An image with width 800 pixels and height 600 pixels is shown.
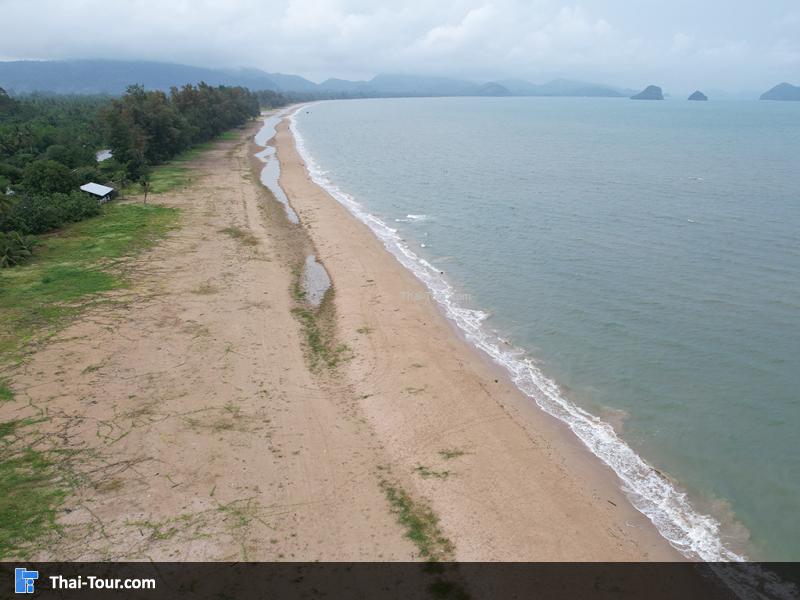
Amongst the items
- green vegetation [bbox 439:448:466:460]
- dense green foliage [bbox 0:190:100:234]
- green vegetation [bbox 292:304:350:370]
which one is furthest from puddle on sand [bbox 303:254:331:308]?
dense green foliage [bbox 0:190:100:234]

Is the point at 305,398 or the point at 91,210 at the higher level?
the point at 91,210

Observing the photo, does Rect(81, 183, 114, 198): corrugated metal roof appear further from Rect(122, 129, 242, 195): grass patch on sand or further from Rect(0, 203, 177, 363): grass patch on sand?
Rect(0, 203, 177, 363): grass patch on sand

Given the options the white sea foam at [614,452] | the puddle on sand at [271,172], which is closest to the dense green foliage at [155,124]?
the puddle on sand at [271,172]

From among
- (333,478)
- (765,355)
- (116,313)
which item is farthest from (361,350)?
(765,355)

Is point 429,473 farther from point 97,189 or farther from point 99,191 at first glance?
point 97,189
